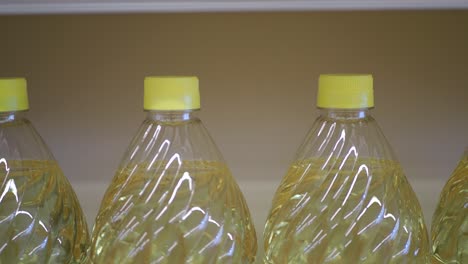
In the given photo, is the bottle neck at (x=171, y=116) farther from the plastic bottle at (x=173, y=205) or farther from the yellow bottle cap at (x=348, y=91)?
the yellow bottle cap at (x=348, y=91)

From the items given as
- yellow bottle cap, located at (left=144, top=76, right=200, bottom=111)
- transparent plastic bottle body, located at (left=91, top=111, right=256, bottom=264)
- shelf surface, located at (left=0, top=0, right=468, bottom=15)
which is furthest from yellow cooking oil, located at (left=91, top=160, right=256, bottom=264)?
shelf surface, located at (left=0, top=0, right=468, bottom=15)

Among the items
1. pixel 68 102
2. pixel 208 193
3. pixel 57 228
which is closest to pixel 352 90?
pixel 208 193

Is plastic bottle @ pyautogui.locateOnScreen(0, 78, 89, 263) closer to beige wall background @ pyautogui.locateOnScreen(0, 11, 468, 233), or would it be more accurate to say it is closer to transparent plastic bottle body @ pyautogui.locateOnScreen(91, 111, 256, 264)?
transparent plastic bottle body @ pyautogui.locateOnScreen(91, 111, 256, 264)

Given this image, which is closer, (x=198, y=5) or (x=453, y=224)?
(x=198, y=5)

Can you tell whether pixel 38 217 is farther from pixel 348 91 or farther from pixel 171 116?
pixel 348 91

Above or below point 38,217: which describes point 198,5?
above

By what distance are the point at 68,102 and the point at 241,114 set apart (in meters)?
0.32

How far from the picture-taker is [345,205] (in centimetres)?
79

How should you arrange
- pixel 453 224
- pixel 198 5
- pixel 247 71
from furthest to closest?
pixel 247 71 < pixel 453 224 < pixel 198 5

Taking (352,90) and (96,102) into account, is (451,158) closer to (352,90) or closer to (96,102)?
(352,90)

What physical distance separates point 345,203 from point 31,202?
0.44 metres

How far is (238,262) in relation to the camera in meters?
0.80

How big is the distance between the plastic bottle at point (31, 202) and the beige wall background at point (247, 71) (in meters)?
0.23

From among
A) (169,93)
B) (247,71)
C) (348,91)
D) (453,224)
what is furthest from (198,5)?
(453,224)
